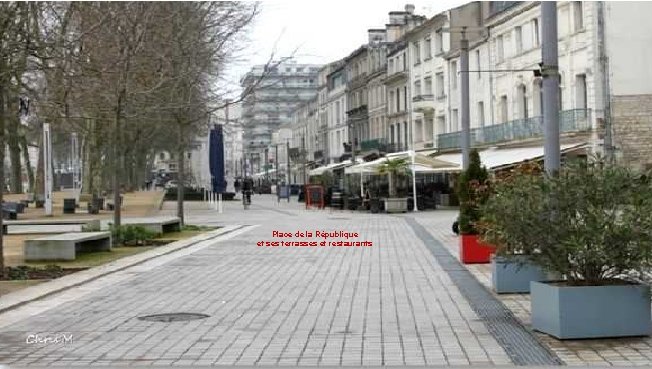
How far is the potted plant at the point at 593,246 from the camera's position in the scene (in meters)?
7.46

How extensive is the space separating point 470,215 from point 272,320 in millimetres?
5843

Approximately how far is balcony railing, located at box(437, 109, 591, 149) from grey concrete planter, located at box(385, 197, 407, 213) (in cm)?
725

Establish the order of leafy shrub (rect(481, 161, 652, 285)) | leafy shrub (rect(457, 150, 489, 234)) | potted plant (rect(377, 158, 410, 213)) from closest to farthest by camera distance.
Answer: leafy shrub (rect(481, 161, 652, 285)) < leafy shrub (rect(457, 150, 489, 234)) < potted plant (rect(377, 158, 410, 213))

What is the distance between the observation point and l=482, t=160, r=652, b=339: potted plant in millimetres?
7457

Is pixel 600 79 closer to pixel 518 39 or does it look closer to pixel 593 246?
pixel 518 39

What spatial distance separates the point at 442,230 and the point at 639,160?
14.8 metres

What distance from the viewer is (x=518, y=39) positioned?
141 ft

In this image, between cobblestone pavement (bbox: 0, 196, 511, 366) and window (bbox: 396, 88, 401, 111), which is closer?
cobblestone pavement (bbox: 0, 196, 511, 366)

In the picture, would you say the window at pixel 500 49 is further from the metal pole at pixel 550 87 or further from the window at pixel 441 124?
the metal pole at pixel 550 87

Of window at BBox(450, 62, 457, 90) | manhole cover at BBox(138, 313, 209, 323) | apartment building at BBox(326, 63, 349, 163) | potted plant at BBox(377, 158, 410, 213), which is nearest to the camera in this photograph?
manhole cover at BBox(138, 313, 209, 323)

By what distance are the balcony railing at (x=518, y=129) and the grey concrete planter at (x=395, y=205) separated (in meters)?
7.25

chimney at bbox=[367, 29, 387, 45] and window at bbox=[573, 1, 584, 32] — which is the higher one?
chimney at bbox=[367, 29, 387, 45]

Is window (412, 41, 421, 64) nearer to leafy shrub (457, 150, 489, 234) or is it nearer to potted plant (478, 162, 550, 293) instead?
leafy shrub (457, 150, 489, 234)

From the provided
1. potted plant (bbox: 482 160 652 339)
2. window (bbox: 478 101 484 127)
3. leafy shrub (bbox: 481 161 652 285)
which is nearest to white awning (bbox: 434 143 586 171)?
window (bbox: 478 101 484 127)
